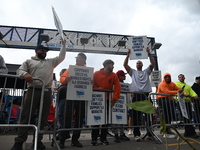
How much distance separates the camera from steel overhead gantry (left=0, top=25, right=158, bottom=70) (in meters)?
10.1

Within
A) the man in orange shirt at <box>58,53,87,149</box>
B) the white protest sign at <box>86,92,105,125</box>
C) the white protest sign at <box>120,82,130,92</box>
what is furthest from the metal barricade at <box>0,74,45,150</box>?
the white protest sign at <box>120,82,130,92</box>

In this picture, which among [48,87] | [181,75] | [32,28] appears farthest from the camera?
[32,28]

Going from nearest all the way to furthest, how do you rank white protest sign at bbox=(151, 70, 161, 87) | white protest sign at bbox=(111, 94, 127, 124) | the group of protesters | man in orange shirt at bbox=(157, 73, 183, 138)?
1. the group of protesters
2. white protest sign at bbox=(111, 94, 127, 124)
3. man in orange shirt at bbox=(157, 73, 183, 138)
4. white protest sign at bbox=(151, 70, 161, 87)

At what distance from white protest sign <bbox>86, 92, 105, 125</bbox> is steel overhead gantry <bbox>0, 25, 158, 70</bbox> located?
21.0ft

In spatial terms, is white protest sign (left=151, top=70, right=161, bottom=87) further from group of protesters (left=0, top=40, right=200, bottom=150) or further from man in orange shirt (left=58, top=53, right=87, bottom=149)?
man in orange shirt (left=58, top=53, right=87, bottom=149)

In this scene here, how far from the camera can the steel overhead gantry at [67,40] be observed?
10.1 meters

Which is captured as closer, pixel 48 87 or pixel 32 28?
pixel 48 87

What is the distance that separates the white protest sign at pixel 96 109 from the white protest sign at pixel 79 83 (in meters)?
0.18

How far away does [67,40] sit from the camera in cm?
1076

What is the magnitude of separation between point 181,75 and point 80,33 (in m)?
7.83

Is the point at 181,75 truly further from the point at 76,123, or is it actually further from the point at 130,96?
the point at 76,123

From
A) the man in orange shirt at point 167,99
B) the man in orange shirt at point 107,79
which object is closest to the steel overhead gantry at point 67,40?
the man in orange shirt at point 167,99

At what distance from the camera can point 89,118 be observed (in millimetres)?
3428

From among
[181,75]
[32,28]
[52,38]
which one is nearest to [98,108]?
[181,75]
